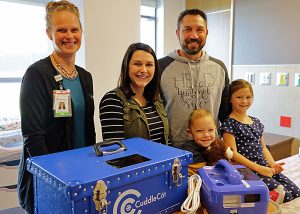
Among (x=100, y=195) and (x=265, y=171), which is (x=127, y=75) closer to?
(x=100, y=195)

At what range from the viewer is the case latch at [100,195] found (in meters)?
0.60

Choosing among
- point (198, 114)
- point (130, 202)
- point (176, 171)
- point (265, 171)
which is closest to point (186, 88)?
point (198, 114)

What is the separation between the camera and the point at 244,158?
144cm

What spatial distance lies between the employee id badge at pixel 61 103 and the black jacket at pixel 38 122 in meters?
0.02

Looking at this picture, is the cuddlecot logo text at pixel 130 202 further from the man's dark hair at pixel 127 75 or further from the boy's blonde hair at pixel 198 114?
the boy's blonde hair at pixel 198 114

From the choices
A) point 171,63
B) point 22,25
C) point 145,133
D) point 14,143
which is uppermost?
point 22,25

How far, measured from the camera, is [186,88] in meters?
1.46

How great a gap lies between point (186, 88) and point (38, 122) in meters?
0.77

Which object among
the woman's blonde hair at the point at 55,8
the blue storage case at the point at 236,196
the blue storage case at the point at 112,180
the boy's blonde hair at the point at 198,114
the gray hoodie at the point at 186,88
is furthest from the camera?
the gray hoodie at the point at 186,88

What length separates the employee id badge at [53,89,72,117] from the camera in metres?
1.09

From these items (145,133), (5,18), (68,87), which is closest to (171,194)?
(145,133)

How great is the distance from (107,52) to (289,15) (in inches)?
69.9

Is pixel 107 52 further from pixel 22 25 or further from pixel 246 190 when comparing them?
pixel 246 190

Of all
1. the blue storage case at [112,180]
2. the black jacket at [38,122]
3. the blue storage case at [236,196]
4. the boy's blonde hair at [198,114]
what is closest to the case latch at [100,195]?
the blue storage case at [112,180]
